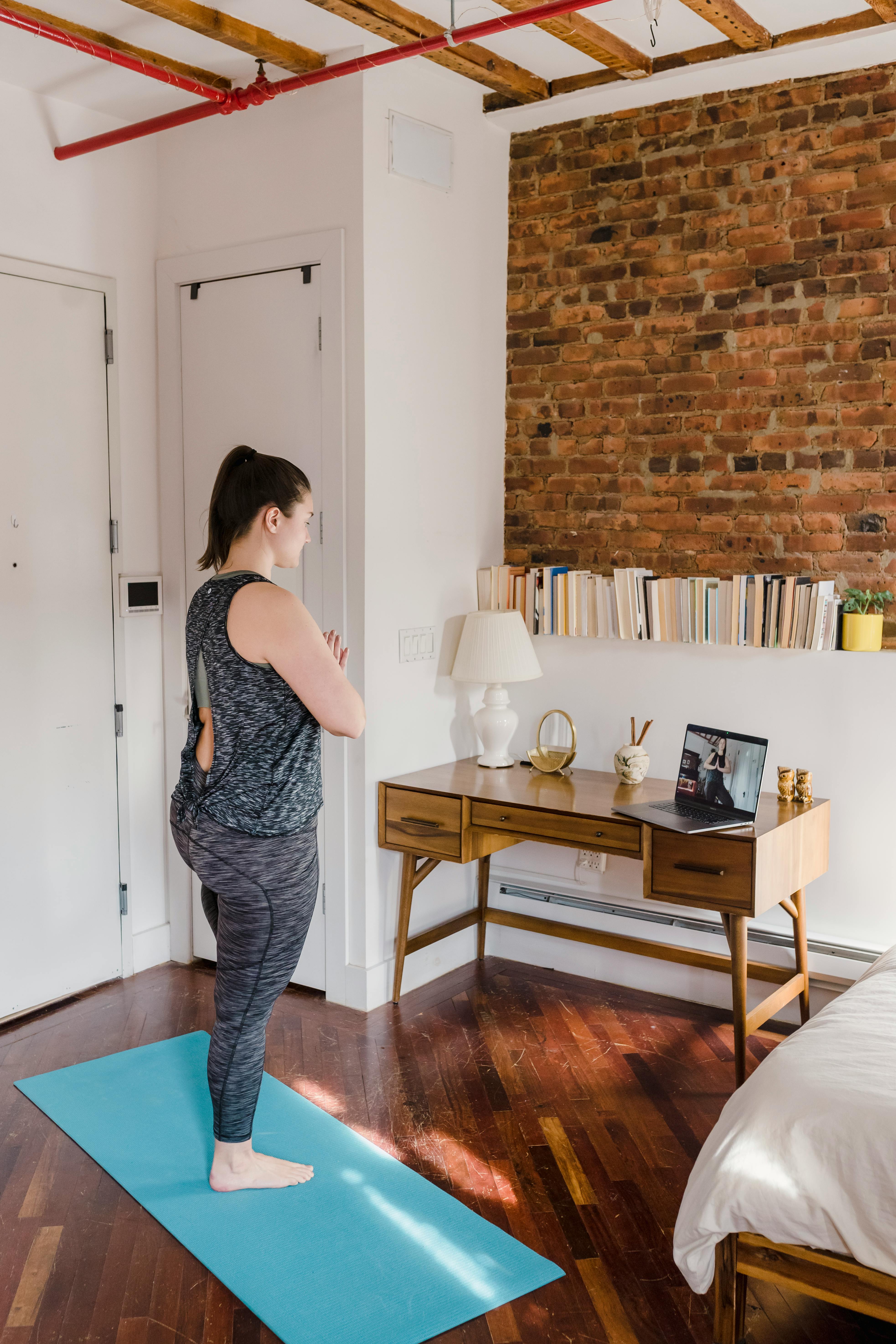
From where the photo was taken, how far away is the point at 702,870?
10.2ft

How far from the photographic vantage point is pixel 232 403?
12.6 feet

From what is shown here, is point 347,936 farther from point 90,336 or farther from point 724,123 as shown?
point 724,123

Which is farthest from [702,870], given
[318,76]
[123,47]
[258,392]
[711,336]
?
[123,47]

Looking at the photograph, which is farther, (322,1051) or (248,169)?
(248,169)

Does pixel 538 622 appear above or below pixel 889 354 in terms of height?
below

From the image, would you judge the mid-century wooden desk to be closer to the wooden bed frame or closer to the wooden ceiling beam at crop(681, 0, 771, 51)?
the wooden bed frame

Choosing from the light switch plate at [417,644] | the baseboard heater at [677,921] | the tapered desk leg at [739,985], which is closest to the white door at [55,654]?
the light switch plate at [417,644]

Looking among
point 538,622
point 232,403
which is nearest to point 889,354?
point 538,622

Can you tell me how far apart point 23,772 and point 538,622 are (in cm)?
183

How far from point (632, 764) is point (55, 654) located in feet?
6.41

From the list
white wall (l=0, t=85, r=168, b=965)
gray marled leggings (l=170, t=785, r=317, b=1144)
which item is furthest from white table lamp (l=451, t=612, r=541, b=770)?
gray marled leggings (l=170, t=785, r=317, b=1144)

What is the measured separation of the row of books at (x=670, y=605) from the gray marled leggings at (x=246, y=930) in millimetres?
1642

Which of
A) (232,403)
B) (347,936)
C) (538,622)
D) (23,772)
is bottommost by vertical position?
(347,936)

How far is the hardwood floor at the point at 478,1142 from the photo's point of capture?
2.21 m
